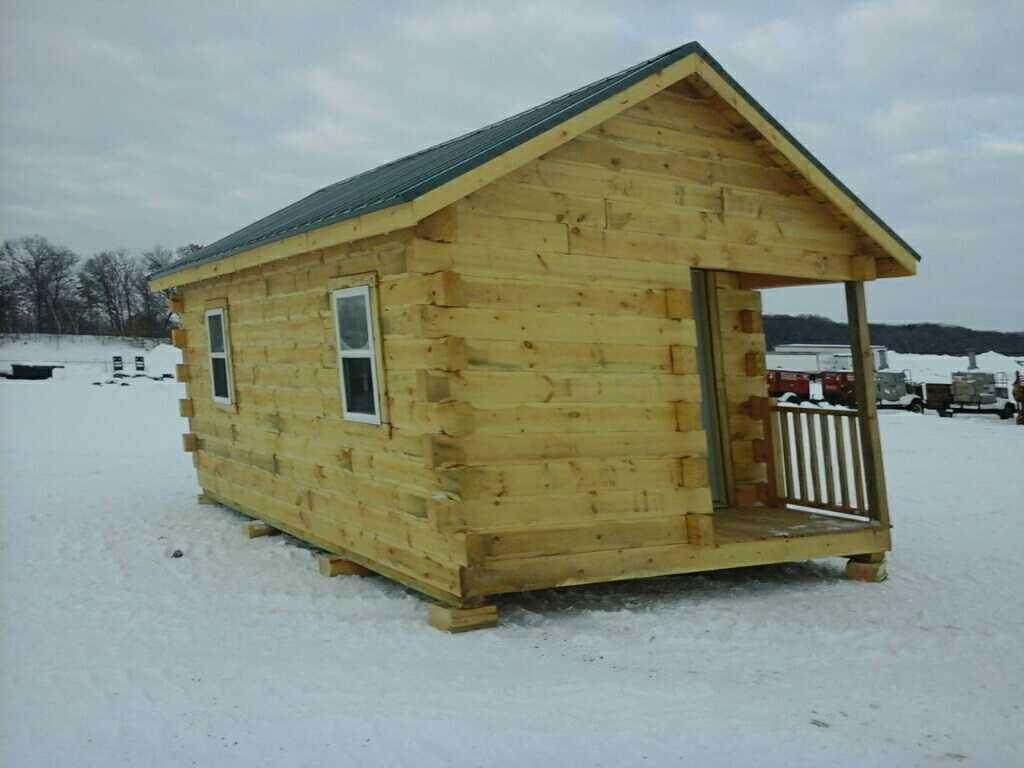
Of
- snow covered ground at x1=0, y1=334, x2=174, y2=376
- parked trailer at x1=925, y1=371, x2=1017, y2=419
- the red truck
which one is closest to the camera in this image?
parked trailer at x1=925, y1=371, x2=1017, y2=419

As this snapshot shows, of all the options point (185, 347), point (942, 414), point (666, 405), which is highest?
point (185, 347)

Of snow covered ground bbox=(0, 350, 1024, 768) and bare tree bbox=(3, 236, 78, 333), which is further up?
bare tree bbox=(3, 236, 78, 333)

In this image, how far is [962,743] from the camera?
17.1 feet

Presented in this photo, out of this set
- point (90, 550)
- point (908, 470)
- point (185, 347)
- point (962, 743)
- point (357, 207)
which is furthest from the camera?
point (908, 470)

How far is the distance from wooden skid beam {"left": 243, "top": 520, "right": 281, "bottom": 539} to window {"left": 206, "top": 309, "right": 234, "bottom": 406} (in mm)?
1592

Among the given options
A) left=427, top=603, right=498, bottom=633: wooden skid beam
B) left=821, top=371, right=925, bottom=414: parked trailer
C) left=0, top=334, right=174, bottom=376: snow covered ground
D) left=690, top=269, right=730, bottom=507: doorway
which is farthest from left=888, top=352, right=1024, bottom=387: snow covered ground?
left=427, top=603, right=498, bottom=633: wooden skid beam

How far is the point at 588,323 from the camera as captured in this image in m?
7.59

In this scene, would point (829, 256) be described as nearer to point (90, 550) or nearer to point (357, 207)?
point (357, 207)

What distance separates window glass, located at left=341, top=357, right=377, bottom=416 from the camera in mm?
7941

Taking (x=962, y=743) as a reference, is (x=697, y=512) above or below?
above

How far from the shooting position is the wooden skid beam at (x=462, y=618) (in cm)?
689

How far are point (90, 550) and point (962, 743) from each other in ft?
28.0

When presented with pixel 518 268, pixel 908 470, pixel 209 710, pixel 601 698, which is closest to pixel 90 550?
pixel 209 710

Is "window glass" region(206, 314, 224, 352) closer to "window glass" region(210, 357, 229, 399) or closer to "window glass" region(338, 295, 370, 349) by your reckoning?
"window glass" region(210, 357, 229, 399)
